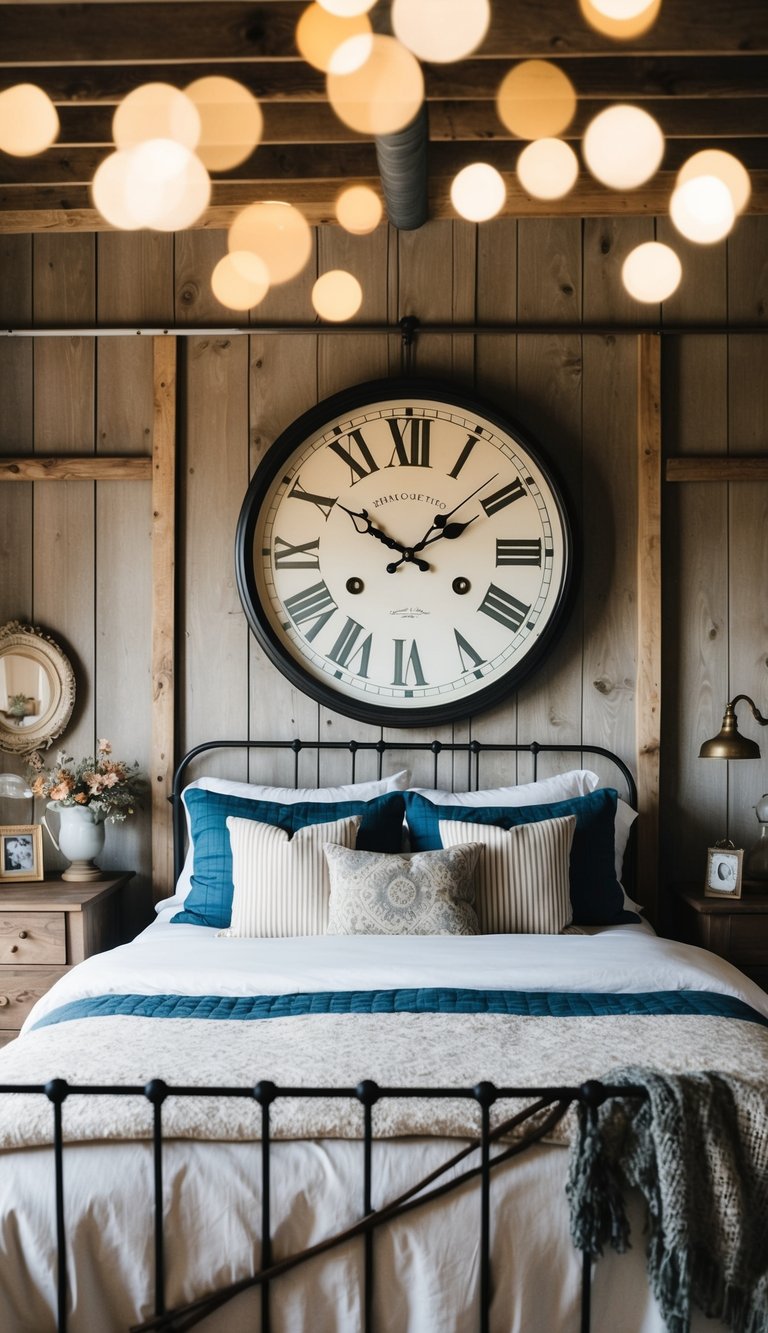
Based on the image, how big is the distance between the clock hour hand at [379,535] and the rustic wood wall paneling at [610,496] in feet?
2.01

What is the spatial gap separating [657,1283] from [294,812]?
6.22 ft

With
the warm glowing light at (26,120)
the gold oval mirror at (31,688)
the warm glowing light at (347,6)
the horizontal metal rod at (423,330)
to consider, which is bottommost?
the gold oval mirror at (31,688)

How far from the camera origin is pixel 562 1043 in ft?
6.42

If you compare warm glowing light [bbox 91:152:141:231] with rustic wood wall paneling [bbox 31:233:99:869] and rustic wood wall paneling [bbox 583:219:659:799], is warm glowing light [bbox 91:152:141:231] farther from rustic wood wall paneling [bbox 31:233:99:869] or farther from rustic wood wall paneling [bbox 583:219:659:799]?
rustic wood wall paneling [bbox 583:219:659:799]

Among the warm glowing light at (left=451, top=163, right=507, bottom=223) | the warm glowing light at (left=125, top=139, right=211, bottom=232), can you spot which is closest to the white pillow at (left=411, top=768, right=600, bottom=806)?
the warm glowing light at (left=451, top=163, right=507, bottom=223)

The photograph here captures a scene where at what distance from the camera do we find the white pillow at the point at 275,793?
340 cm

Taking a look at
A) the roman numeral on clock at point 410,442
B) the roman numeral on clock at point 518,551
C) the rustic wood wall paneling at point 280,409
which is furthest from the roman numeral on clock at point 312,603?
the roman numeral on clock at point 518,551

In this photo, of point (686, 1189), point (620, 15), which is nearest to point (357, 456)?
point (620, 15)

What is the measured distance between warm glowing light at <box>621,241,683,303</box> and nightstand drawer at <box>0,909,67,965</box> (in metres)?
2.84

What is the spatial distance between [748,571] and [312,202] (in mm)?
1936

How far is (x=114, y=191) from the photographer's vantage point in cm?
331

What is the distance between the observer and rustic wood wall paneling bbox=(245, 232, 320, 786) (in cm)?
367

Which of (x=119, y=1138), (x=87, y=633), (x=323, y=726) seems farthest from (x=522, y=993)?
(x=87, y=633)

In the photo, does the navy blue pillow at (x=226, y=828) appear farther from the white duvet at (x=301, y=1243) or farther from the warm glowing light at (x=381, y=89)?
the warm glowing light at (x=381, y=89)
